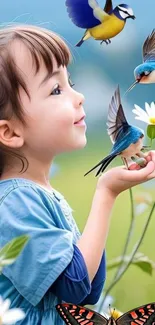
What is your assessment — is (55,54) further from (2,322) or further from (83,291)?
(2,322)

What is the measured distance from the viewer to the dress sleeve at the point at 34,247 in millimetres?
722

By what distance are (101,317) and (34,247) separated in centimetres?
15

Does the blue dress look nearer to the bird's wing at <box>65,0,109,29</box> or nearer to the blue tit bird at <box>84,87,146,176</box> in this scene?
the blue tit bird at <box>84,87,146,176</box>

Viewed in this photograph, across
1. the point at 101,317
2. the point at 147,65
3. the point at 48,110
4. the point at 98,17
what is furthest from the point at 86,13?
the point at 101,317

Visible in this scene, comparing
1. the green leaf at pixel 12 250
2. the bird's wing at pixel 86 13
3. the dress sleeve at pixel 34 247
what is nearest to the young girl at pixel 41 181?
the dress sleeve at pixel 34 247

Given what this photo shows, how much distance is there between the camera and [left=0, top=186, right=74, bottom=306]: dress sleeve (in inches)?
28.4

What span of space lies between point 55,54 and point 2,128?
13 cm

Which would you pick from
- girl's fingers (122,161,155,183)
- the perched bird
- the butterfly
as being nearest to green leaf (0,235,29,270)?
the butterfly

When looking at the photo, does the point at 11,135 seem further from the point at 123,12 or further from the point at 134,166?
the point at 123,12

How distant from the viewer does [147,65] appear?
3.04 feet

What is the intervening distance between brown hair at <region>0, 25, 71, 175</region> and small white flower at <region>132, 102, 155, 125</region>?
14 cm

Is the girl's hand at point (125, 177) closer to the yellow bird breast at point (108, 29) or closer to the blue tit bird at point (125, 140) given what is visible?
the blue tit bird at point (125, 140)

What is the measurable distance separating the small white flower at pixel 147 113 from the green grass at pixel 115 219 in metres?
0.11

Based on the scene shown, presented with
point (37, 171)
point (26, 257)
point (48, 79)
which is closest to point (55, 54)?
point (48, 79)
